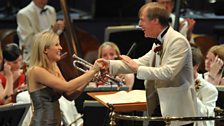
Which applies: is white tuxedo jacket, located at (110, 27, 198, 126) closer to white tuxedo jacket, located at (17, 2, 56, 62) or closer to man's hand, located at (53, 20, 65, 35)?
man's hand, located at (53, 20, 65, 35)

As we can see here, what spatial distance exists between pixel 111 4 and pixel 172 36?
20.4 ft

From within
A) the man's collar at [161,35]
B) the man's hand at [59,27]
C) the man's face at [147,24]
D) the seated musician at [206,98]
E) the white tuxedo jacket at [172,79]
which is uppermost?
the man's face at [147,24]

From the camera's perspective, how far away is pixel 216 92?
530 centimetres

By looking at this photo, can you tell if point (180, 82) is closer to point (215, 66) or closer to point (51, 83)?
point (51, 83)

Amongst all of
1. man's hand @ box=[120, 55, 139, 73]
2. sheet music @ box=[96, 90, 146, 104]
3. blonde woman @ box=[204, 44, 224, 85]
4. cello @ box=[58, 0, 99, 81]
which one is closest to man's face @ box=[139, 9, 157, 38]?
man's hand @ box=[120, 55, 139, 73]

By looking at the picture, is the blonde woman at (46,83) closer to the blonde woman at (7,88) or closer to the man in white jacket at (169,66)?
the man in white jacket at (169,66)

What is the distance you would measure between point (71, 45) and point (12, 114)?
3.08m

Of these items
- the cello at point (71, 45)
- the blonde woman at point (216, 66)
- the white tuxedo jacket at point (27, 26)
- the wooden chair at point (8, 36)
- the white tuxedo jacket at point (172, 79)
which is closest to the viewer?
the white tuxedo jacket at point (172, 79)

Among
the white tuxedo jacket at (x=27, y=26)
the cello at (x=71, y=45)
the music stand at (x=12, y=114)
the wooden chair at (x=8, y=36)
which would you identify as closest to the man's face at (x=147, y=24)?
the music stand at (x=12, y=114)

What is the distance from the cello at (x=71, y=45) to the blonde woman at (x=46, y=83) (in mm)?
2417

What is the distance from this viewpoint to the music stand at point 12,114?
16.4ft

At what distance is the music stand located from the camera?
4996 millimetres

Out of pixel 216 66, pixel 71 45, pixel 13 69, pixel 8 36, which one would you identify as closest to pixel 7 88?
pixel 13 69

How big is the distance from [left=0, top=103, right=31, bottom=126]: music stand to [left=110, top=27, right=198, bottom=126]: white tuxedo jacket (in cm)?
106
